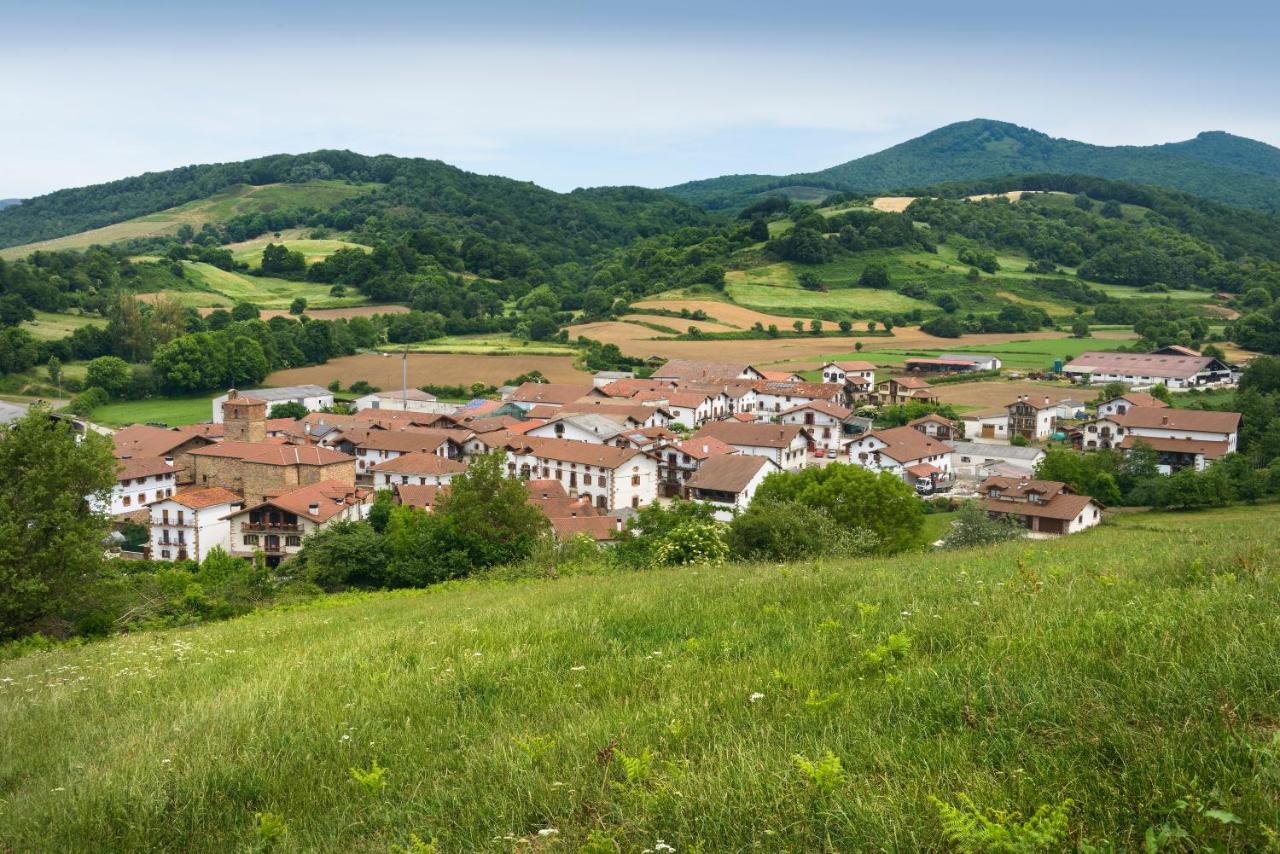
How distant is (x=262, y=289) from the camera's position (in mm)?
132250

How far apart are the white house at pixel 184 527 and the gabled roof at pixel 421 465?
10.1 metres

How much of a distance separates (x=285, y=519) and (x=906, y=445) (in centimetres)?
3622

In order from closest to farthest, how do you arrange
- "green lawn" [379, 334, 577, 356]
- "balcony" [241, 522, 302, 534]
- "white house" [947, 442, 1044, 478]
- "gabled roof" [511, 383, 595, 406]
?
1. "balcony" [241, 522, 302, 534]
2. "white house" [947, 442, 1044, 478]
3. "gabled roof" [511, 383, 595, 406]
4. "green lawn" [379, 334, 577, 356]

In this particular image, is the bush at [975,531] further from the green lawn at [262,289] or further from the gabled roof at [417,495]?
the green lawn at [262,289]

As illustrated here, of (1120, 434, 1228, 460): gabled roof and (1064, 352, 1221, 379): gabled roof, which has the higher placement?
(1064, 352, 1221, 379): gabled roof

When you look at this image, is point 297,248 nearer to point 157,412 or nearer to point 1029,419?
point 157,412

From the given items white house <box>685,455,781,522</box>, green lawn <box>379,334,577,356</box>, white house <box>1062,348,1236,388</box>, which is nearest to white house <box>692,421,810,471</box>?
white house <box>685,455,781,522</box>

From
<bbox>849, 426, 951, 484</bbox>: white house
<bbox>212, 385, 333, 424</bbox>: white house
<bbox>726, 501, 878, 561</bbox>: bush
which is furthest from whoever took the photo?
<bbox>212, 385, 333, 424</bbox>: white house

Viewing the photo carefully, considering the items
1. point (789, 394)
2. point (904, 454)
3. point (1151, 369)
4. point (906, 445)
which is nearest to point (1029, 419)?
point (906, 445)

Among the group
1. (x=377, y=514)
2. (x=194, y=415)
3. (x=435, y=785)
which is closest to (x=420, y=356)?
(x=194, y=415)

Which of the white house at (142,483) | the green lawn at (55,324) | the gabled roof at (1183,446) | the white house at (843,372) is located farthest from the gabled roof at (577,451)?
the green lawn at (55,324)

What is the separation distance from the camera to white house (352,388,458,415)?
253 ft

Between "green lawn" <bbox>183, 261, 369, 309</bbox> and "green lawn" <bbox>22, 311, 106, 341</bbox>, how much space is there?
2252 centimetres

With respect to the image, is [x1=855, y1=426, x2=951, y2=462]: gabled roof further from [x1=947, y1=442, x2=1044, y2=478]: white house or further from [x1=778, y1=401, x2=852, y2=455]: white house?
[x1=778, y1=401, x2=852, y2=455]: white house
